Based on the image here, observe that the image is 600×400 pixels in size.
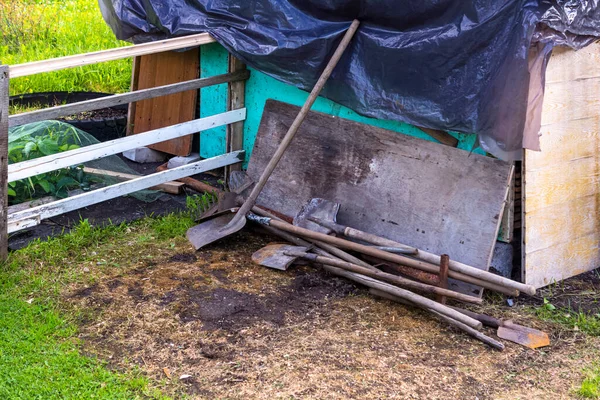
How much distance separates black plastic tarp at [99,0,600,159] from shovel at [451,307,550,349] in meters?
1.05

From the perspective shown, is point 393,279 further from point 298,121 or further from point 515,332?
point 298,121

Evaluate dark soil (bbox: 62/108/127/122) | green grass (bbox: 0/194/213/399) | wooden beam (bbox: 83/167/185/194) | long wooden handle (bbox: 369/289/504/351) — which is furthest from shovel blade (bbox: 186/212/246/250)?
dark soil (bbox: 62/108/127/122)

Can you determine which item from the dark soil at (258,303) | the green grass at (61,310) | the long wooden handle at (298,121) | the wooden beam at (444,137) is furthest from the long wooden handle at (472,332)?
the green grass at (61,310)

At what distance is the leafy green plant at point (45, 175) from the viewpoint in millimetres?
5816

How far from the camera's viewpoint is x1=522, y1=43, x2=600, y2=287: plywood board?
4688 mm

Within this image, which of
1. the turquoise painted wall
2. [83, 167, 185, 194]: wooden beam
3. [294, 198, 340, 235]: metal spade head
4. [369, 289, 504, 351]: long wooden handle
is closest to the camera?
[369, 289, 504, 351]: long wooden handle

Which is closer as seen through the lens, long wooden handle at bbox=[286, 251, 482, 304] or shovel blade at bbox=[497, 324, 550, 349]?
shovel blade at bbox=[497, 324, 550, 349]

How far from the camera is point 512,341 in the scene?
4316mm

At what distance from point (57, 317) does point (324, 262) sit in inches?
67.4

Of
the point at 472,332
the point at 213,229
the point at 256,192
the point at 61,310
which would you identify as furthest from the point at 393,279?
the point at 61,310

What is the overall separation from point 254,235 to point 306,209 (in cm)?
55

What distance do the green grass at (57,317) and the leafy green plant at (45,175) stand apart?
0.50 metres

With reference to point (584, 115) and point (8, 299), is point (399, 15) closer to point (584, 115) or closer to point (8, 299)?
point (584, 115)

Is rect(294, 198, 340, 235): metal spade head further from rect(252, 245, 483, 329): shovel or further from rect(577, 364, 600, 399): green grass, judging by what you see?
rect(577, 364, 600, 399): green grass
